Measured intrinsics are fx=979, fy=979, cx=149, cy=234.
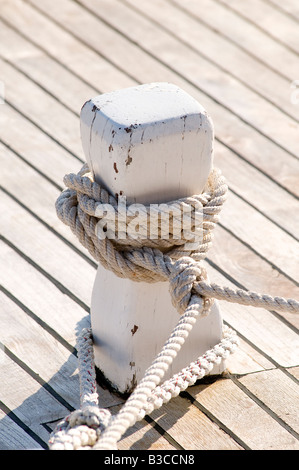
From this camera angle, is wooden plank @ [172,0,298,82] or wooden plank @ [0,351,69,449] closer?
wooden plank @ [0,351,69,449]

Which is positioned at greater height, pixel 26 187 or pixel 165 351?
pixel 165 351

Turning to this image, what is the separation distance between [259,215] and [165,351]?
100 centimetres

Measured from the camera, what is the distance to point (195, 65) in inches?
142

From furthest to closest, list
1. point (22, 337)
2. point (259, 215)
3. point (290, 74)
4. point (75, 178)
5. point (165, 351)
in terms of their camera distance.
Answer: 1. point (290, 74)
2. point (259, 215)
3. point (22, 337)
4. point (75, 178)
5. point (165, 351)

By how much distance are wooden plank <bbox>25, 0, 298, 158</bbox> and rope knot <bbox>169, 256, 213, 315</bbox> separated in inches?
47.4

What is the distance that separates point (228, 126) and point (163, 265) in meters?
1.30

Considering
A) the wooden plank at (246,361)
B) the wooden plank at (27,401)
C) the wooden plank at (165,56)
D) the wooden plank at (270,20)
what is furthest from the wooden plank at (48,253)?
the wooden plank at (270,20)

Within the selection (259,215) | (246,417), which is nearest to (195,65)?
(259,215)

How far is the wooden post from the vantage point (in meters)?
2.02

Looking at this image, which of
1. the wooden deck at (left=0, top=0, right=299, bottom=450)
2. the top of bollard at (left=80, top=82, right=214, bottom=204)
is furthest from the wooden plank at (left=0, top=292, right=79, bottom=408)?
the top of bollard at (left=80, top=82, right=214, bottom=204)

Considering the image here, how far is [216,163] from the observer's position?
312 cm

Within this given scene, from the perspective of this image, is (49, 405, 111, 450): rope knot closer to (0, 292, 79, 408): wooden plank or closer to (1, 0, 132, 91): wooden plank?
(0, 292, 79, 408): wooden plank

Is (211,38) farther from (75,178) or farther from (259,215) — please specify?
(75,178)

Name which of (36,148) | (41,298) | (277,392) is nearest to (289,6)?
(36,148)
